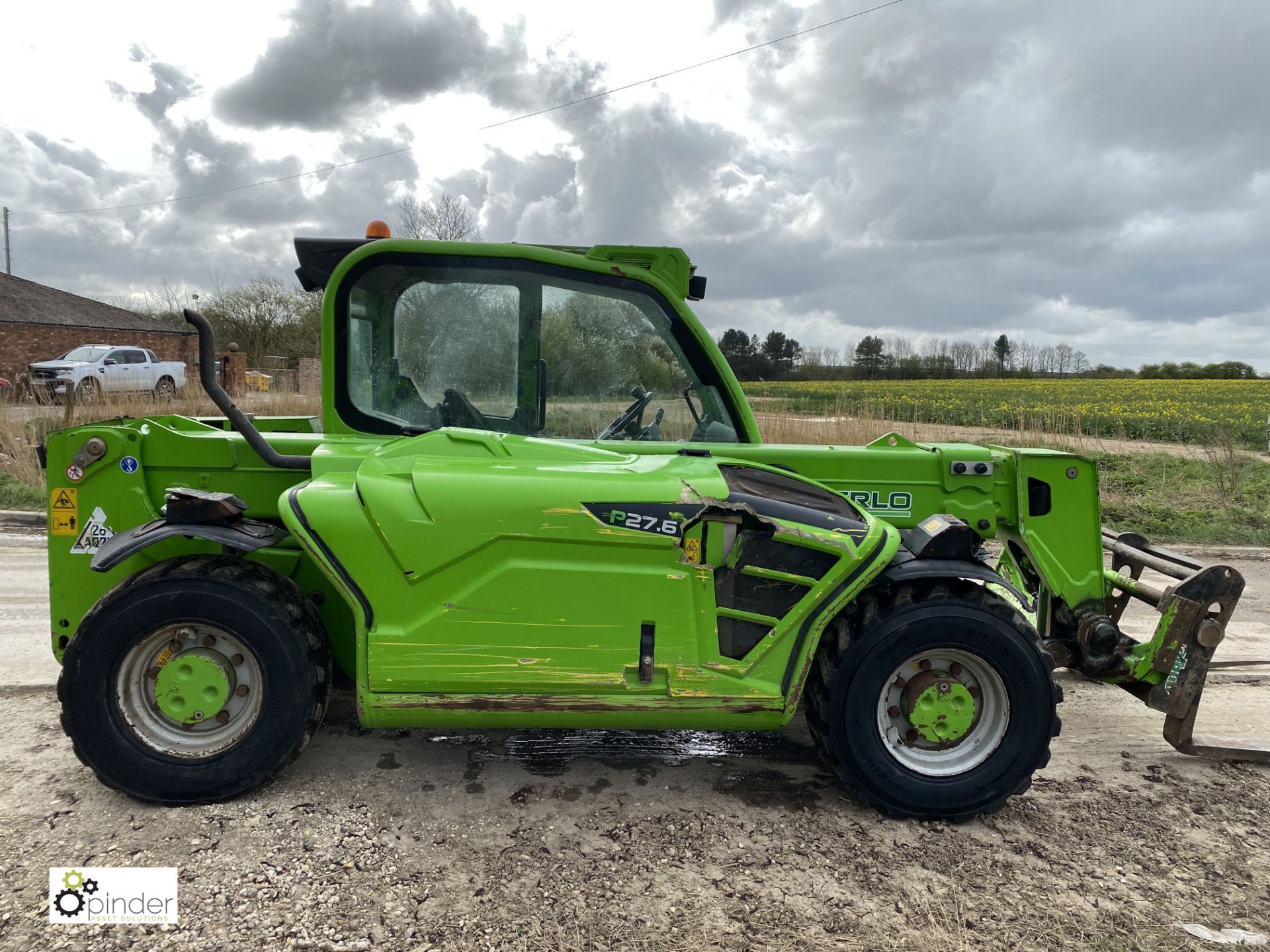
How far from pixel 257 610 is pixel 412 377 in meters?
1.28

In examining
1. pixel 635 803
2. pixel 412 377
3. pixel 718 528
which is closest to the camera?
pixel 718 528

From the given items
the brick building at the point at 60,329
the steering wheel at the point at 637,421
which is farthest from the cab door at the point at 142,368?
the steering wheel at the point at 637,421

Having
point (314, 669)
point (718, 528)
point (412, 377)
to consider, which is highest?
point (412, 377)

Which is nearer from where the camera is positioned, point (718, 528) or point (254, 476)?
point (718, 528)

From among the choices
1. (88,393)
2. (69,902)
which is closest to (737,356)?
(69,902)

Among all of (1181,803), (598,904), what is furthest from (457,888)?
(1181,803)

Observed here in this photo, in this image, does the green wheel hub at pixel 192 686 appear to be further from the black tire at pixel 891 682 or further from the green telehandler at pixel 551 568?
the black tire at pixel 891 682

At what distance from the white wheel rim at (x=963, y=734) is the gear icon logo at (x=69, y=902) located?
9.20 feet

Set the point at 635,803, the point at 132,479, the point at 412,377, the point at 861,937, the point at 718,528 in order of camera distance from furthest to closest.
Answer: the point at 412,377, the point at 132,479, the point at 635,803, the point at 718,528, the point at 861,937

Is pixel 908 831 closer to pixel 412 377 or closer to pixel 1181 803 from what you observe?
pixel 1181 803

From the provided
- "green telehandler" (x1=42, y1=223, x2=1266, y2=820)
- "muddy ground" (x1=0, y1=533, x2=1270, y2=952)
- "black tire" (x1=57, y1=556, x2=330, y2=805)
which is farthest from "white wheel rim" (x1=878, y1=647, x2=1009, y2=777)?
"black tire" (x1=57, y1=556, x2=330, y2=805)

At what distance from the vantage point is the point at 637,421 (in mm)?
3711

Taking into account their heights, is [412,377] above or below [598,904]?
above

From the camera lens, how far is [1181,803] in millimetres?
3262
